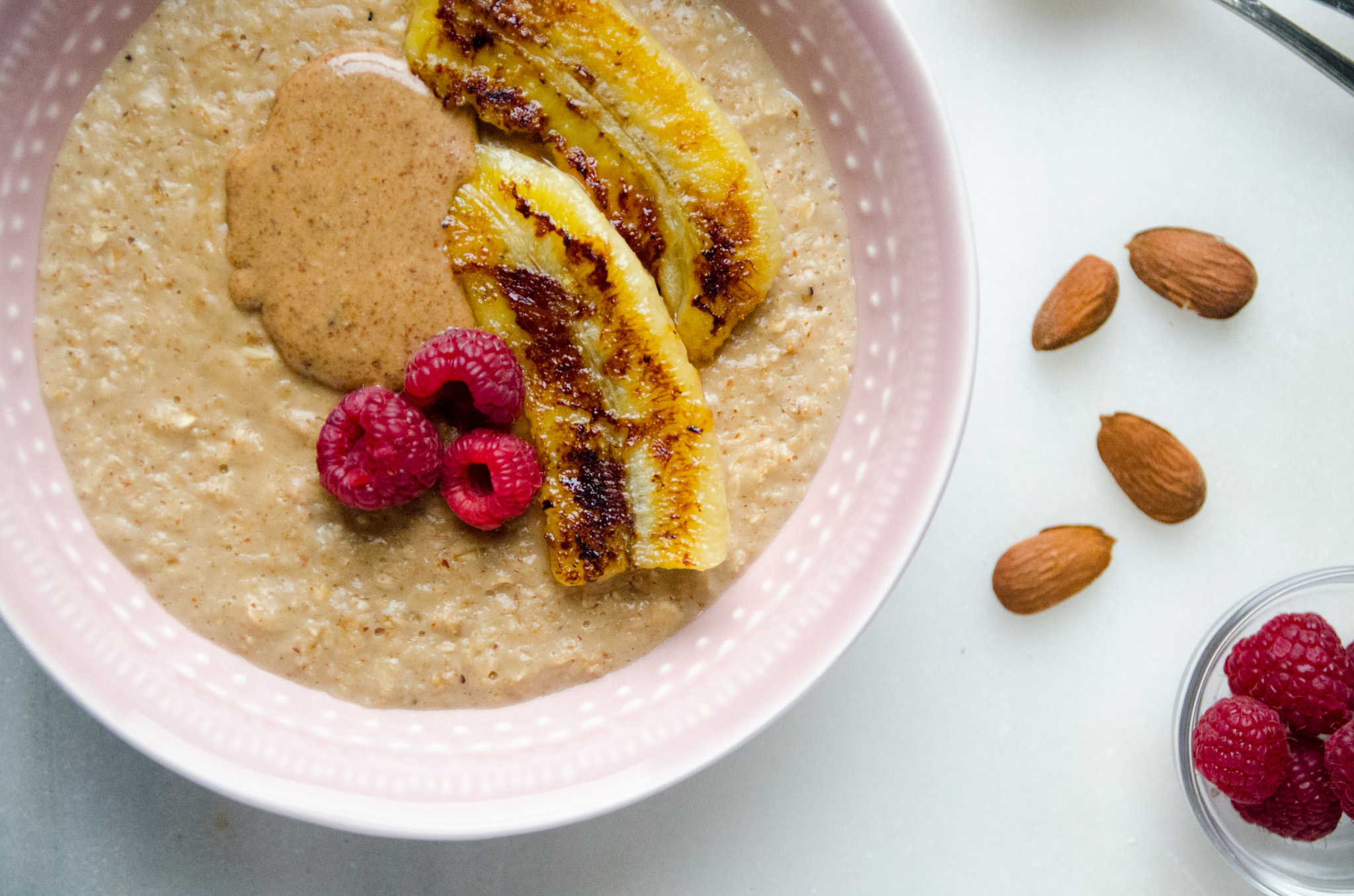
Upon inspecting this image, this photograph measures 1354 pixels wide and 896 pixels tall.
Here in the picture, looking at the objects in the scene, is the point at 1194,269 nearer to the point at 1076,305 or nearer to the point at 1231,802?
the point at 1076,305

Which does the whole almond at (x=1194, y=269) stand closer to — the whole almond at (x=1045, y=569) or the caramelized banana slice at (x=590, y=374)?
the whole almond at (x=1045, y=569)

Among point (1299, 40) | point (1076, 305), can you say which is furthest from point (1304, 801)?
point (1299, 40)

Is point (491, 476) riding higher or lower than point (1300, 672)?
lower

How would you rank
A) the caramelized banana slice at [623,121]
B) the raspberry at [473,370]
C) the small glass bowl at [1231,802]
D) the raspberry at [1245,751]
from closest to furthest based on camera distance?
the raspberry at [473,370], the caramelized banana slice at [623,121], the raspberry at [1245,751], the small glass bowl at [1231,802]

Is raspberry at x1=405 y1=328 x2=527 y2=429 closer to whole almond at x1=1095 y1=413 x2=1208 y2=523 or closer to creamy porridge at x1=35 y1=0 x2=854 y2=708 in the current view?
creamy porridge at x1=35 y1=0 x2=854 y2=708

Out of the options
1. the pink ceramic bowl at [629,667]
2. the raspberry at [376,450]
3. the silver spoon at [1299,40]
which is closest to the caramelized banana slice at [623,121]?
the pink ceramic bowl at [629,667]

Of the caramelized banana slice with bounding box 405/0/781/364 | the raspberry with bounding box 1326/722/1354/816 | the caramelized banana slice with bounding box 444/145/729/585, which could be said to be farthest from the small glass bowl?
the caramelized banana slice with bounding box 405/0/781/364
